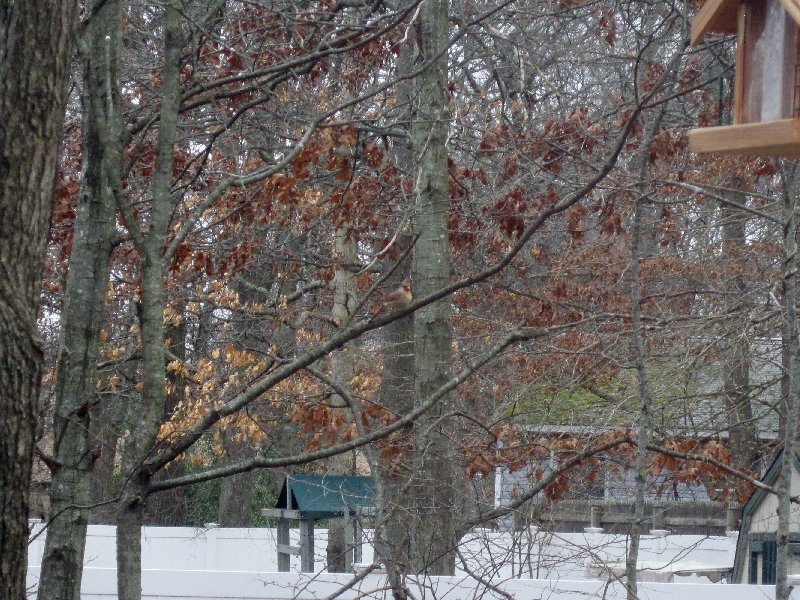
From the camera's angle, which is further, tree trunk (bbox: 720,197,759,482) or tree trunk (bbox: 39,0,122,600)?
tree trunk (bbox: 720,197,759,482)

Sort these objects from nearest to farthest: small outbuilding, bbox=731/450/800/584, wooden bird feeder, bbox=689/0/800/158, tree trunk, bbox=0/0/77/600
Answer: tree trunk, bbox=0/0/77/600 < wooden bird feeder, bbox=689/0/800/158 < small outbuilding, bbox=731/450/800/584

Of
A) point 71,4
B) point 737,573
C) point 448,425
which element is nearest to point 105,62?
point 71,4

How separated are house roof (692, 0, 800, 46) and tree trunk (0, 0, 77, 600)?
84.9 inches

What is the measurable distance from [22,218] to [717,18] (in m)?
2.43

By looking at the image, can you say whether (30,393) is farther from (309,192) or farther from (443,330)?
(309,192)

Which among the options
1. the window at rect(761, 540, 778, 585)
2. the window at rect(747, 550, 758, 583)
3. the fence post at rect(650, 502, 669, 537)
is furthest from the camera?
the window at rect(747, 550, 758, 583)

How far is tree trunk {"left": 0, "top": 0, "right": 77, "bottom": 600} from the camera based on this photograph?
257cm

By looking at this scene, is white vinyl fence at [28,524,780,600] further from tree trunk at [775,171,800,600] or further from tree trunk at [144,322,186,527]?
tree trunk at [144,322,186,527]

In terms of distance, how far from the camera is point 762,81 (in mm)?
Result: 3248

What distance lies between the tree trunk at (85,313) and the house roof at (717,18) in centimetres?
224

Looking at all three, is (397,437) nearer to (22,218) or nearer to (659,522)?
(659,522)

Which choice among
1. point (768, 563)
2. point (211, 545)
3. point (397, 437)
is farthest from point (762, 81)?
point (211, 545)

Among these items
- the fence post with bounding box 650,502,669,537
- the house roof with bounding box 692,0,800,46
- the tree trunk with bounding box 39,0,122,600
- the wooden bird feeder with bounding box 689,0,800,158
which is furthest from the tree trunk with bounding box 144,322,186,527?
the wooden bird feeder with bounding box 689,0,800,158

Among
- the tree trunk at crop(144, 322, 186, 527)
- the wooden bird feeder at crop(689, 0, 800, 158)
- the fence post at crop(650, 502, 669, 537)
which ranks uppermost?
the wooden bird feeder at crop(689, 0, 800, 158)
